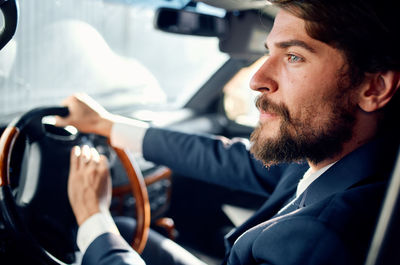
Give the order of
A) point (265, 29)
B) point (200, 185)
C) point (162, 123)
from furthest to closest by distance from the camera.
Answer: point (200, 185) → point (162, 123) → point (265, 29)

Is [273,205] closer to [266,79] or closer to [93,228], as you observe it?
[266,79]

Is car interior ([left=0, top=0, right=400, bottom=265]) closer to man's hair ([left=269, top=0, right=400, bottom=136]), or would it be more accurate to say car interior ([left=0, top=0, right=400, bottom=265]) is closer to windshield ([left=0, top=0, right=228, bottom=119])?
windshield ([left=0, top=0, right=228, bottom=119])

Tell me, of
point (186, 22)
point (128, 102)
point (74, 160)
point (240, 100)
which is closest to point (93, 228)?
point (74, 160)

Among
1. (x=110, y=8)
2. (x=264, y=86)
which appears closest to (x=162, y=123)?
(x=110, y=8)

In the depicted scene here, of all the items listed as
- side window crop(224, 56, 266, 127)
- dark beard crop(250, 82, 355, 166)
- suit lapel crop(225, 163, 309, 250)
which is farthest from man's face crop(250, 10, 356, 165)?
side window crop(224, 56, 266, 127)

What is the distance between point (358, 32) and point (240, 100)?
5.96 ft

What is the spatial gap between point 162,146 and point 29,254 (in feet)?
2.19

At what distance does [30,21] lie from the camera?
1805 mm

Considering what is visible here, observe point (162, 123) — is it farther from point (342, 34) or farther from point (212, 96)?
point (342, 34)

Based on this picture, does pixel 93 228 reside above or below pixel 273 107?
below

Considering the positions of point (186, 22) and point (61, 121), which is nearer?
point (61, 121)

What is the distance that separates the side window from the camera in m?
2.74

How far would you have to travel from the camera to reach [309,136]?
99 centimetres

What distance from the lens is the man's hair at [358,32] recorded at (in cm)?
92
